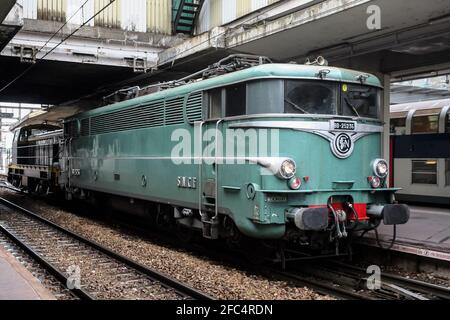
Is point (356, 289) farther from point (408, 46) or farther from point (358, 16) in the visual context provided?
point (408, 46)

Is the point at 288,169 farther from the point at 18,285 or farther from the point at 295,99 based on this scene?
the point at 18,285

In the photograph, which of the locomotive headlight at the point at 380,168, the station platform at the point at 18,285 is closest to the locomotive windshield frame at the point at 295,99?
the locomotive headlight at the point at 380,168

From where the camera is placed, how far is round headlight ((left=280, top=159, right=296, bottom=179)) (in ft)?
23.6

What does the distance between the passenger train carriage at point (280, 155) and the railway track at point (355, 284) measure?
17.5 inches

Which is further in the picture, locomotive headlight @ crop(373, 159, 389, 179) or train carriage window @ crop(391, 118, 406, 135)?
train carriage window @ crop(391, 118, 406, 135)

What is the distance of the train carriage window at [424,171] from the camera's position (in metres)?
13.6

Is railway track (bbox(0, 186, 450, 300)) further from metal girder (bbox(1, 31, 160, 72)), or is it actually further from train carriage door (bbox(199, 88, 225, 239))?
metal girder (bbox(1, 31, 160, 72))

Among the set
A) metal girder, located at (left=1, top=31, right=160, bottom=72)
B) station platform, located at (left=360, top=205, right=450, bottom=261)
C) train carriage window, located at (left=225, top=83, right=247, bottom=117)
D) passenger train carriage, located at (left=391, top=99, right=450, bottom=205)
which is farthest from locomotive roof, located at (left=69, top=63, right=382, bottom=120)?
metal girder, located at (left=1, top=31, right=160, bottom=72)

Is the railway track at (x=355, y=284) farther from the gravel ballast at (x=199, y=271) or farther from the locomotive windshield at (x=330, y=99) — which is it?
the locomotive windshield at (x=330, y=99)

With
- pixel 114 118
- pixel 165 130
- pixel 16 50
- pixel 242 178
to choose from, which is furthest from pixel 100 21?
pixel 242 178

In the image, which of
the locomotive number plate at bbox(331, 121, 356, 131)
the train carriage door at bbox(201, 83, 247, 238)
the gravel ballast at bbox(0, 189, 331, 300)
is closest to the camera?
the gravel ballast at bbox(0, 189, 331, 300)

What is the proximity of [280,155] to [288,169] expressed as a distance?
23cm

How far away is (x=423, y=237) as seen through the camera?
9.13 metres

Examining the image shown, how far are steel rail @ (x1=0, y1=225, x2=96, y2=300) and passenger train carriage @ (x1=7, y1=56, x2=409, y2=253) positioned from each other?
7.39ft
